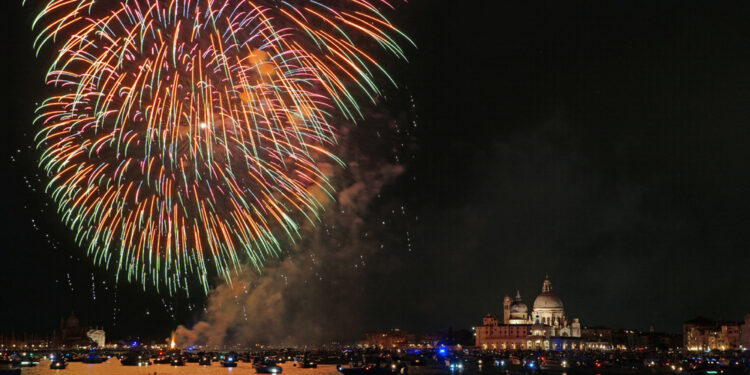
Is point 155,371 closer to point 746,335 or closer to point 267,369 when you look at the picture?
point 267,369

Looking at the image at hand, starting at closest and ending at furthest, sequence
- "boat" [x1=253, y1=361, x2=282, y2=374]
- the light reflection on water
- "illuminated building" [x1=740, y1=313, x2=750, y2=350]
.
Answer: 1. the light reflection on water
2. "boat" [x1=253, y1=361, x2=282, y2=374]
3. "illuminated building" [x1=740, y1=313, x2=750, y2=350]

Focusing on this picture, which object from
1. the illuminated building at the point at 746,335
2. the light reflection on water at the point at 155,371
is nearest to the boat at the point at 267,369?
the light reflection on water at the point at 155,371

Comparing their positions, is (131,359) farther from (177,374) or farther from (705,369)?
(705,369)

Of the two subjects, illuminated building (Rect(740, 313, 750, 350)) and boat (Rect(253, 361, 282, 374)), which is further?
illuminated building (Rect(740, 313, 750, 350))

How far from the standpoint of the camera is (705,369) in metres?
76.1

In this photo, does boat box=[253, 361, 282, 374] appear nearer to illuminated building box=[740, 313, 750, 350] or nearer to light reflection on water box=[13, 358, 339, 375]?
light reflection on water box=[13, 358, 339, 375]

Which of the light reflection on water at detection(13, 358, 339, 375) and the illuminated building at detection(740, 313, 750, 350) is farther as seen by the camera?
the illuminated building at detection(740, 313, 750, 350)

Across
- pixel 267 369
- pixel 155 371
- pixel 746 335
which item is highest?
pixel 267 369

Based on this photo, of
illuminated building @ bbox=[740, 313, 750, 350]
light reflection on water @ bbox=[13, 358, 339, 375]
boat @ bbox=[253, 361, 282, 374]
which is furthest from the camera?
illuminated building @ bbox=[740, 313, 750, 350]

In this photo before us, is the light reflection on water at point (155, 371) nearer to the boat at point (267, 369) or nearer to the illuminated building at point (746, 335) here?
the boat at point (267, 369)

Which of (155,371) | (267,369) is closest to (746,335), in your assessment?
(267,369)

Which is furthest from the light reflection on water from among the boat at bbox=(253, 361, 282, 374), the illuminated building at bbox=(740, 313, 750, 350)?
the illuminated building at bbox=(740, 313, 750, 350)

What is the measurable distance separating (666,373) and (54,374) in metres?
57.5

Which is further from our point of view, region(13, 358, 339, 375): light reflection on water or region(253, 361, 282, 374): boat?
region(253, 361, 282, 374): boat
